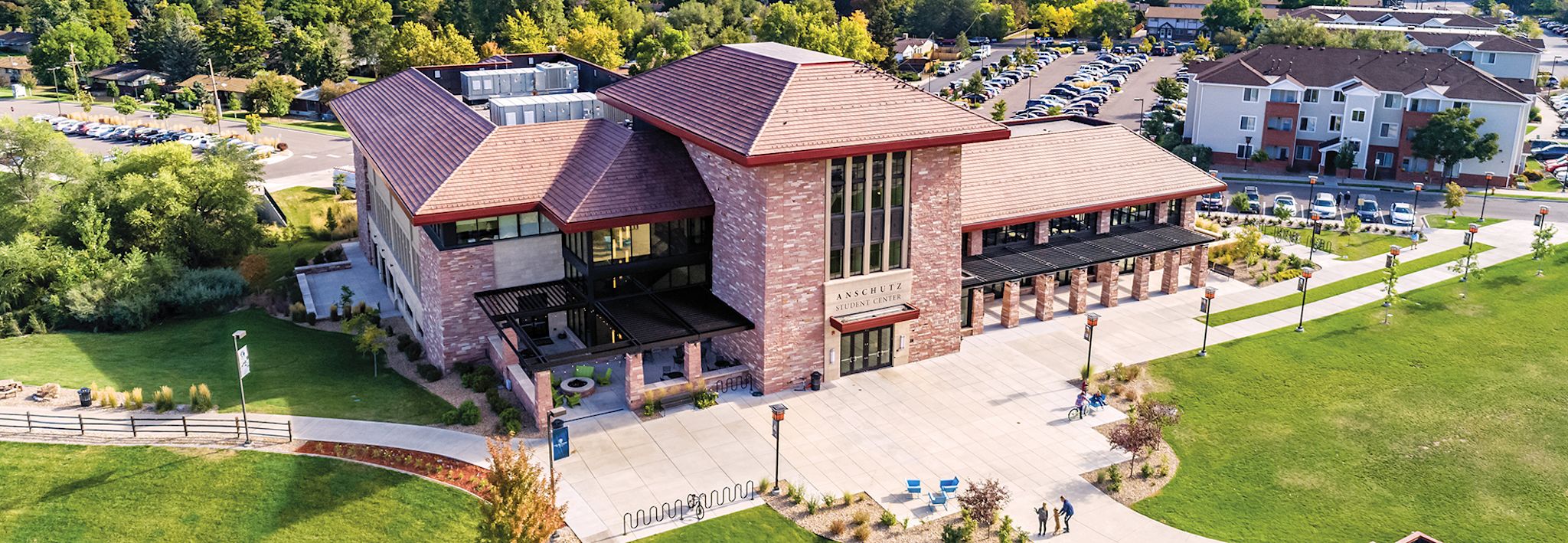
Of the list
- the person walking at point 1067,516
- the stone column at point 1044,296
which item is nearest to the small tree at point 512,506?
the person walking at point 1067,516

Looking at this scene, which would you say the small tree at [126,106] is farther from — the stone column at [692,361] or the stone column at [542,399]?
the stone column at [692,361]

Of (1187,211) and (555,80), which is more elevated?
(555,80)

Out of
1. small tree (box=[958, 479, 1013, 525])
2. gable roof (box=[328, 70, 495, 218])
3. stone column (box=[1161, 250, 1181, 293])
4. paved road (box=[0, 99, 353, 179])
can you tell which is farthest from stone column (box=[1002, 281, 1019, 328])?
paved road (box=[0, 99, 353, 179])

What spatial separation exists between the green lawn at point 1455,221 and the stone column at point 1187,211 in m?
24.3

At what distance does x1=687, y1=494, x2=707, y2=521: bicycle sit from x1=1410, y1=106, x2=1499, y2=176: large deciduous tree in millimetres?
69959

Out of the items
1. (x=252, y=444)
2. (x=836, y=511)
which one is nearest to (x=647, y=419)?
(x=836, y=511)

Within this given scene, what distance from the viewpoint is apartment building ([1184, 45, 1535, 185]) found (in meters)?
84.6

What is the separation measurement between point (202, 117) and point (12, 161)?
49.3 m

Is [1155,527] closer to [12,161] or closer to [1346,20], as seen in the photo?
[12,161]

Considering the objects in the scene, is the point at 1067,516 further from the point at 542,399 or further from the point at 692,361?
the point at 542,399

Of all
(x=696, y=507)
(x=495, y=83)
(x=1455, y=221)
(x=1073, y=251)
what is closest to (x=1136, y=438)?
(x=696, y=507)

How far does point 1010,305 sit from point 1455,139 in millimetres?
48844

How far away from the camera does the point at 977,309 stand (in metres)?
51.9

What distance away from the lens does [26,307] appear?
55.4 m
